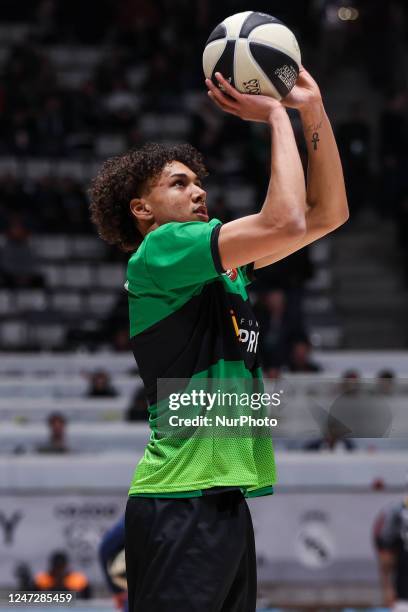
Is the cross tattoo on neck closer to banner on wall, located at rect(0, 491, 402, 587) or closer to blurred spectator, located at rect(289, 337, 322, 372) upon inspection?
banner on wall, located at rect(0, 491, 402, 587)

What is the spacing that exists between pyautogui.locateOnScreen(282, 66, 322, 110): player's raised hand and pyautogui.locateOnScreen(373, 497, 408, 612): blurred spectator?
508 cm

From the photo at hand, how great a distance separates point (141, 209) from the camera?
3479mm

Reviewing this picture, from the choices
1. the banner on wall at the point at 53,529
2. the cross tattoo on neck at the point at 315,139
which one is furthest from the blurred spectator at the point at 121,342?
the cross tattoo on neck at the point at 315,139

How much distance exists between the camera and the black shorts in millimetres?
3145

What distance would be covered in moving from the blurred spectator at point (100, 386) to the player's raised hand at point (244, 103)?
25.3 ft

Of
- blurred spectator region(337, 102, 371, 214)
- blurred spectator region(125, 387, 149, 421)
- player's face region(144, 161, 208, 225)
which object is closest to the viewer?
player's face region(144, 161, 208, 225)

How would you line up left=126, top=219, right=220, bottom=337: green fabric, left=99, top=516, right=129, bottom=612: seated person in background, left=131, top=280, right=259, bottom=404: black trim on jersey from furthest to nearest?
left=99, top=516, right=129, bottom=612: seated person in background, left=131, top=280, right=259, bottom=404: black trim on jersey, left=126, top=219, right=220, bottom=337: green fabric

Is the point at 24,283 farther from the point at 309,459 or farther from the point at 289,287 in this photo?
the point at 309,459

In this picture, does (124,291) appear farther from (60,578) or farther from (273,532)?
(60,578)

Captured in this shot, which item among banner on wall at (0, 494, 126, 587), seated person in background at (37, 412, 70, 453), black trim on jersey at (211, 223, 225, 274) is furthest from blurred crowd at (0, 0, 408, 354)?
black trim on jersey at (211, 223, 225, 274)

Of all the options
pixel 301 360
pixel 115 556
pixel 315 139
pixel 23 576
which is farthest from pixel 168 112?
pixel 315 139

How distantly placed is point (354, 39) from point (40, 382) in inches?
334

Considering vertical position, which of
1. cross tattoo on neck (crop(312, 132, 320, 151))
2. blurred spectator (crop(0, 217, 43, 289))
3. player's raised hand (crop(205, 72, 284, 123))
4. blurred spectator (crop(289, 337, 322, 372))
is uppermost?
blurred spectator (crop(0, 217, 43, 289))

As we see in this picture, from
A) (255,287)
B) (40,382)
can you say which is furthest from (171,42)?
(40,382)
